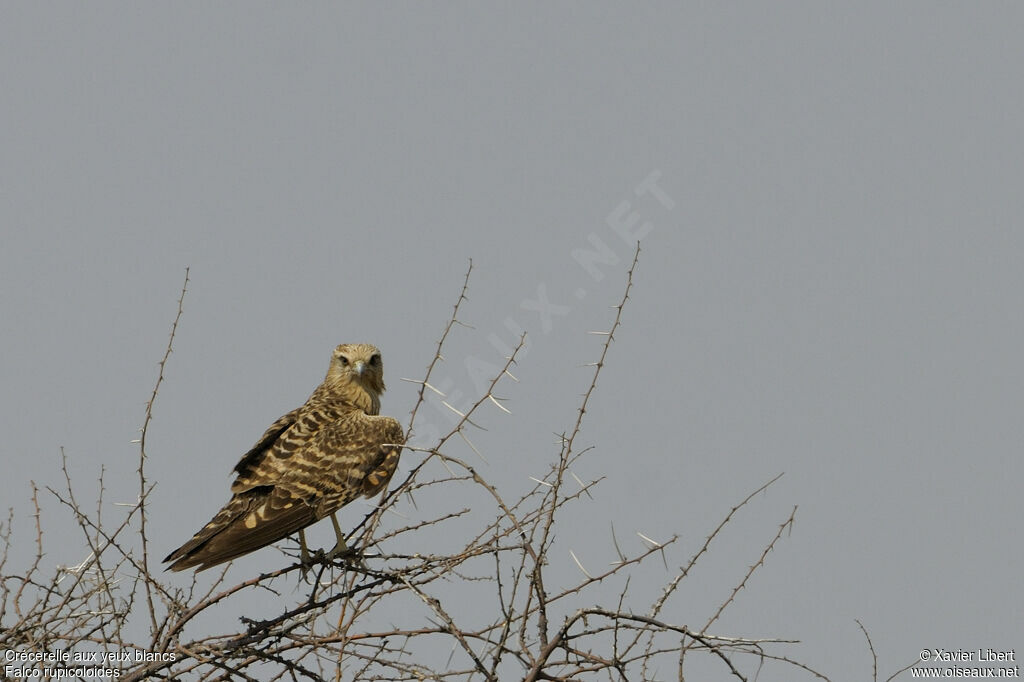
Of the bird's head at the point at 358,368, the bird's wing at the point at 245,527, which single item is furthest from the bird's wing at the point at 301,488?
the bird's head at the point at 358,368

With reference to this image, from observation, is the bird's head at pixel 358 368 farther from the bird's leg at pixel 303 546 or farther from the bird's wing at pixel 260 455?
the bird's leg at pixel 303 546

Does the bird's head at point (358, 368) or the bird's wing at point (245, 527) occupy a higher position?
the bird's head at point (358, 368)

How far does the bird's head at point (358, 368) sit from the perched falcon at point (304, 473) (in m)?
0.02

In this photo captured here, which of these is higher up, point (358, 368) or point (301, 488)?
point (358, 368)

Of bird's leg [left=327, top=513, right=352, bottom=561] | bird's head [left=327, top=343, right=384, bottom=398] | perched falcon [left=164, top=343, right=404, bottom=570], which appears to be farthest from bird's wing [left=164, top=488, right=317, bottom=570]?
bird's head [left=327, top=343, right=384, bottom=398]

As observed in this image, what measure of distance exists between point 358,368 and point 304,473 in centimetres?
134

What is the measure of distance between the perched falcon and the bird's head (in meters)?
0.02

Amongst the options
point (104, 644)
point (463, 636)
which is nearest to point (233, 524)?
point (104, 644)

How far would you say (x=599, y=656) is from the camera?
14.1 feet

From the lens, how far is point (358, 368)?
7586 mm

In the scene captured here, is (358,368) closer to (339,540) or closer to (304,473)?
(304,473)

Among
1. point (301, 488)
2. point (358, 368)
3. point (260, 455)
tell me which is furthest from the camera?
point (358, 368)

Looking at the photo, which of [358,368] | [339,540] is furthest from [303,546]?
[358,368]

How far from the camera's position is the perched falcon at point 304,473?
18.9ft
